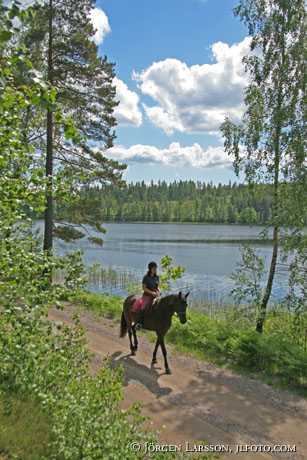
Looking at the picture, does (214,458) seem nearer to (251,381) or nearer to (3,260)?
(251,381)

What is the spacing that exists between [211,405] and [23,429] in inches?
187

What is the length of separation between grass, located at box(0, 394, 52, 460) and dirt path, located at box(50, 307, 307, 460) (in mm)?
2892

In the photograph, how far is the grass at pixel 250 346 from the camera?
9.41m

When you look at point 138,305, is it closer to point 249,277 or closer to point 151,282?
point 151,282

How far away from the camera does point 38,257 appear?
12.2ft

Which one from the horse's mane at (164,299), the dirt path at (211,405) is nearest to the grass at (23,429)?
the dirt path at (211,405)

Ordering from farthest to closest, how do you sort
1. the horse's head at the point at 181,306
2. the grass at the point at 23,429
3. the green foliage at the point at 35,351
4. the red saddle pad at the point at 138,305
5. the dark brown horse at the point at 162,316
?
the red saddle pad at the point at 138,305 → the dark brown horse at the point at 162,316 → the horse's head at the point at 181,306 → the grass at the point at 23,429 → the green foliage at the point at 35,351

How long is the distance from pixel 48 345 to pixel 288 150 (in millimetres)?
10142

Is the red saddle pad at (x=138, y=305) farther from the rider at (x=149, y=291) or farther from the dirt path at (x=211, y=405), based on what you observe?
the dirt path at (x=211, y=405)

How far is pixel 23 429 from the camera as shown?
421 cm

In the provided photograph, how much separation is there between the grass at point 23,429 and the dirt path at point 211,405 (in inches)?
114

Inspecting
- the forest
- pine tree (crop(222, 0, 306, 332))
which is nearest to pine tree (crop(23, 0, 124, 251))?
the forest

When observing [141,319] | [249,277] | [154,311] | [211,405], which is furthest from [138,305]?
[249,277]

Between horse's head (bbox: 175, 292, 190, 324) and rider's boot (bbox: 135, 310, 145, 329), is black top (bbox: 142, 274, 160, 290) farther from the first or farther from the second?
horse's head (bbox: 175, 292, 190, 324)
